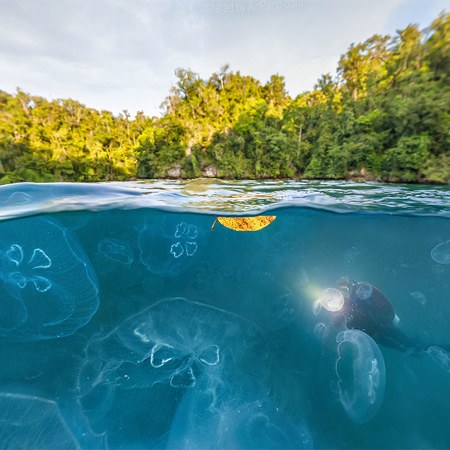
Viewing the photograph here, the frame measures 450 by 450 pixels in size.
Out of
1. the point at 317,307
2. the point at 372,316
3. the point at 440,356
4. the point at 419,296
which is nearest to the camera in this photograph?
the point at 372,316

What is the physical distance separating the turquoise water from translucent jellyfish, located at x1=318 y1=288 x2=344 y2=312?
0.09 feet

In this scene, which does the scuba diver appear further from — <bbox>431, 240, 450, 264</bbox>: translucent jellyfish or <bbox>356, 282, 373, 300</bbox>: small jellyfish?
<bbox>431, 240, 450, 264</bbox>: translucent jellyfish

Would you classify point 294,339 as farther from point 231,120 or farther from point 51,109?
point 51,109

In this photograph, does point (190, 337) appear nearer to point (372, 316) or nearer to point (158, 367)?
point (158, 367)

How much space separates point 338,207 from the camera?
6.99 m

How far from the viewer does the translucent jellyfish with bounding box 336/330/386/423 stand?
12.3 ft

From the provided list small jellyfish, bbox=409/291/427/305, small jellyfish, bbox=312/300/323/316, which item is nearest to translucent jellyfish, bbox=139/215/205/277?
small jellyfish, bbox=312/300/323/316

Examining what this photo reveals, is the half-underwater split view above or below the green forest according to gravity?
below

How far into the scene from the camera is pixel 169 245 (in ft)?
24.6

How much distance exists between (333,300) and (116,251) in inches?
270

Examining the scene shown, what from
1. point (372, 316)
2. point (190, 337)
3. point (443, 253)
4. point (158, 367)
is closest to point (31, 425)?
point (158, 367)

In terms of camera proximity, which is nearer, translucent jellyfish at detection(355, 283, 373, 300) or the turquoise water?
the turquoise water

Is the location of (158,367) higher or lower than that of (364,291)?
lower

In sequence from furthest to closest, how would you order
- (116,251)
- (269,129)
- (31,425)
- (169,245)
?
(269,129)
(169,245)
(116,251)
(31,425)
